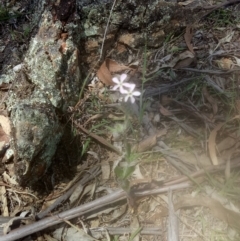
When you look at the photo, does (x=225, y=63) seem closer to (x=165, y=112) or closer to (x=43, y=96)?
(x=165, y=112)

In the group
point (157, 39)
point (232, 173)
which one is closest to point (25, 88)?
point (157, 39)

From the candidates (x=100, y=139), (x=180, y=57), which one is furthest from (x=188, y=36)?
(x=100, y=139)

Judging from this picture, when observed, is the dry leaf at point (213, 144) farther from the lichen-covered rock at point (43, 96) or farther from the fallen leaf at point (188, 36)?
the lichen-covered rock at point (43, 96)

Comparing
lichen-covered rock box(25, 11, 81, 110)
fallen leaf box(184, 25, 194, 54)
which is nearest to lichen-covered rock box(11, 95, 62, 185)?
lichen-covered rock box(25, 11, 81, 110)

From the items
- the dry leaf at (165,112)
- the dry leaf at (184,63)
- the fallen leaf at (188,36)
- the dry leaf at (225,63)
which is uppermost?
the fallen leaf at (188,36)

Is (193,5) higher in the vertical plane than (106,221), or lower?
higher

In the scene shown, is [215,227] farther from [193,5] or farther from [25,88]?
[193,5]

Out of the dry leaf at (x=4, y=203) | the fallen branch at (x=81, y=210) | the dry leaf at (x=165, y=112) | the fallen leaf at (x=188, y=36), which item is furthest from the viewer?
the fallen leaf at (x=188, y=36)

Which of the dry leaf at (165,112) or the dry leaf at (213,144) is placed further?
the dry leaf at (165,112)

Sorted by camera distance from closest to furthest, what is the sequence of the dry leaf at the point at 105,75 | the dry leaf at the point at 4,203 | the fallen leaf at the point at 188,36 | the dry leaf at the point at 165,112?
the dry leaf at the point at 4,203 → the dry leaf at the point at 165,112 → the dry leaf at the point at 105,75 → the fallen leaf at the point at 188,36

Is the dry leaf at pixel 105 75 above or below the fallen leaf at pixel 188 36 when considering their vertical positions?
above

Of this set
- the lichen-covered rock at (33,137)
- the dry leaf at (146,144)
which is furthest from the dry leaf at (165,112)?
the lichen-covered rock at (33,137)
